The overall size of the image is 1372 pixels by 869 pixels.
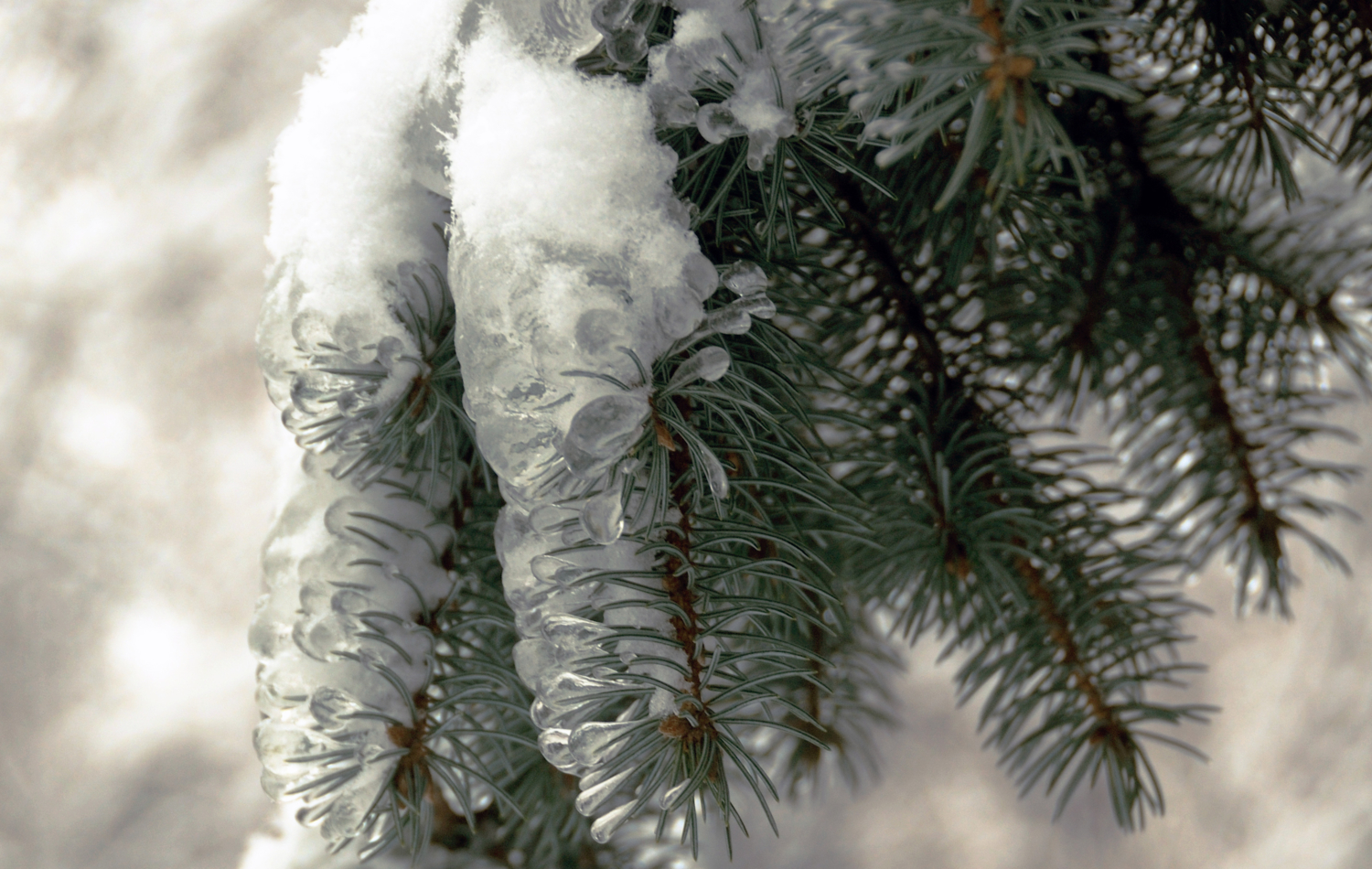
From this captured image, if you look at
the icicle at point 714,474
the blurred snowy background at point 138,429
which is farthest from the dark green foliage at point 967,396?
the blurred snowy background at point 138,429

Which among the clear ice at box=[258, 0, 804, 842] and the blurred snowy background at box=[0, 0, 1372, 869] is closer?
the clear ice at box=[258, 0, 804, 842]

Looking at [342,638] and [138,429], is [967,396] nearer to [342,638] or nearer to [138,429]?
[342,638]

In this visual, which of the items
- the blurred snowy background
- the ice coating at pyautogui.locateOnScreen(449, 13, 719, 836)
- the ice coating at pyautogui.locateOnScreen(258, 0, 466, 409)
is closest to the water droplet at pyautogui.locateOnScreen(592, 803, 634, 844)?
the ice coating at pyautogui.locateOnScreen(449, 13, 719, 836)

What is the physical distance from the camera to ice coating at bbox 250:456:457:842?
9.5 inches

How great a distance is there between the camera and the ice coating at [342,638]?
242mm

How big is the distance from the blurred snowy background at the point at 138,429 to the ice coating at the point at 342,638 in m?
0.36

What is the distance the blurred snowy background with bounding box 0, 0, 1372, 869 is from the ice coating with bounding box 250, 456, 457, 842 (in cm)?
36

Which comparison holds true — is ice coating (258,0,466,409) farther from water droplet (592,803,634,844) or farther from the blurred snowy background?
the blurred snowy background

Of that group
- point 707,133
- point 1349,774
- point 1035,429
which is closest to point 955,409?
point 1035,429

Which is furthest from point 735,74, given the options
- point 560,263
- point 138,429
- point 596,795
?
point 138,429

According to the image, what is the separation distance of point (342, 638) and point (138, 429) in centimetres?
45

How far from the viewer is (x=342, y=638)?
24cm

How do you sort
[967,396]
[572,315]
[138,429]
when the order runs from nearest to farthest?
[572,315], [967,396], [138,429]

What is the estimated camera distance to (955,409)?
310 mm
